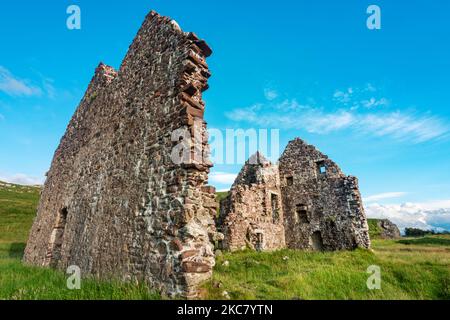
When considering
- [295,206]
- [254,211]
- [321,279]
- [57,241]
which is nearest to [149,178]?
[321,279]

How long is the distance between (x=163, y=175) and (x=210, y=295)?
2.41m

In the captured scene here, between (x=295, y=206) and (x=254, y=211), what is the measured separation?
4.12 metres

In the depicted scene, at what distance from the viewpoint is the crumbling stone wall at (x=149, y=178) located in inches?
189

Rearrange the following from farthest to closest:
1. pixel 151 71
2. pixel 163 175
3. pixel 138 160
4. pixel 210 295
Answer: pixel 151 71, pixel 138 160, pixel 163 175, pixel 210 295

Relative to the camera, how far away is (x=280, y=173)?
1959 centimetres

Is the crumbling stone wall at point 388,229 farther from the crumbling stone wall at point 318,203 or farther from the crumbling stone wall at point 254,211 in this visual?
the crumbling stone wall at point 254,211

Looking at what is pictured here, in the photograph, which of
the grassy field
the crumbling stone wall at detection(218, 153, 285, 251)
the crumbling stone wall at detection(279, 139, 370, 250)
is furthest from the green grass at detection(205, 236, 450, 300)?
the crumbling stone wall at detection(279, 139, 370, 250)

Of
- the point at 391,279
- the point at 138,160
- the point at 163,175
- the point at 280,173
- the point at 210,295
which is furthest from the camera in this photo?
the point at 280,173

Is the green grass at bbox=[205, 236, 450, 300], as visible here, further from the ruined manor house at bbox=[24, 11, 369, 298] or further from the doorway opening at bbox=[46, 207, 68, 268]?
the doorway opening at bbox=[46, 207, 68, 268]

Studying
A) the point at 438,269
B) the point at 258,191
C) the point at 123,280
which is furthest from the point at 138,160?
the point at 258,191

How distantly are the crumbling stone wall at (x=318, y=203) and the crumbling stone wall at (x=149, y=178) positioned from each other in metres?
13.3

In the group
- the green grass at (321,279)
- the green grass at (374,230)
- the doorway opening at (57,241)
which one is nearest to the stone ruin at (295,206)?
the green grass at (321,279)

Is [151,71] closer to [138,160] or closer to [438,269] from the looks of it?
[138,160]

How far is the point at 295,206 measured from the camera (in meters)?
18.4
